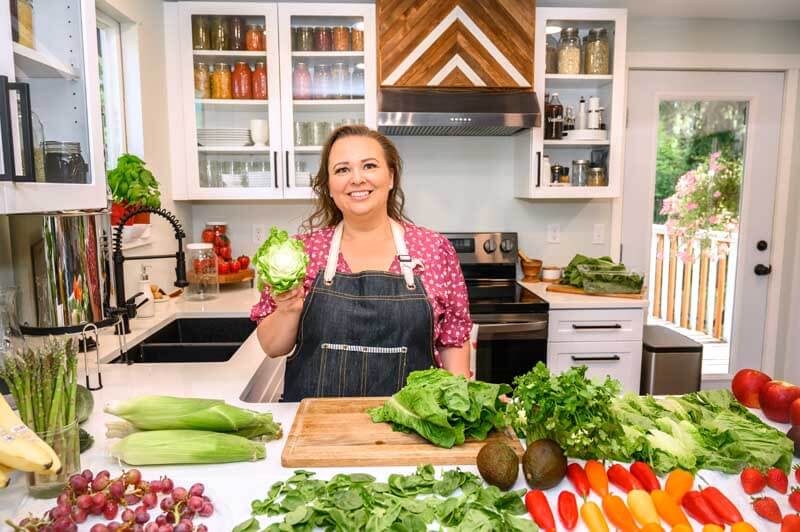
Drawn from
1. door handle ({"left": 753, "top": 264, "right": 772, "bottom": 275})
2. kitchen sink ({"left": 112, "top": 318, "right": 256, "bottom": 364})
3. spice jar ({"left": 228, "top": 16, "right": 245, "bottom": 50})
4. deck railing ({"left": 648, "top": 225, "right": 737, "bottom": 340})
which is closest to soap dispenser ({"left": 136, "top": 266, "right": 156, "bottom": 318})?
kitchen sink ({"left": 112, "top": 318, "right": 256, "bottom": 364})

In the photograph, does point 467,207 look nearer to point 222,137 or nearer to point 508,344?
point 508,344

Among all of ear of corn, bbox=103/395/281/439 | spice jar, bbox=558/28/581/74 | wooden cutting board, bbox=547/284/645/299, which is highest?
spice jar, bbox=558/28/581/74

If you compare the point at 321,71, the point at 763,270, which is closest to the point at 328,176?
the point at 321,71

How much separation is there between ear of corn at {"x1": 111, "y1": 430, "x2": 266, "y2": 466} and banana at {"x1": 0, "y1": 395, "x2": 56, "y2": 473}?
0.17m

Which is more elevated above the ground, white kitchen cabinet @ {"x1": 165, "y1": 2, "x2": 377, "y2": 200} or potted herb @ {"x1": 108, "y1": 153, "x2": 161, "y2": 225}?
white kitchen cabinet @ {"x1": 165, "y1": 2, "x2": 377, "y2": 200}

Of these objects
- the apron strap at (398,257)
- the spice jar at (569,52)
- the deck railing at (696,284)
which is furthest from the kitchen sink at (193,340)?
the deck railing at (696,284)

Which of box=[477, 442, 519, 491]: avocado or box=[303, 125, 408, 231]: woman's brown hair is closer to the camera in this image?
box=[477, 442, 519, 491]: avocado

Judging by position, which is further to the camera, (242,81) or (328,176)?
(242,81)

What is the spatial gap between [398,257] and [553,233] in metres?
2.14

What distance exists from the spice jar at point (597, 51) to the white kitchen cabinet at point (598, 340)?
1351mm

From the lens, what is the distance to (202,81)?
3.14 m

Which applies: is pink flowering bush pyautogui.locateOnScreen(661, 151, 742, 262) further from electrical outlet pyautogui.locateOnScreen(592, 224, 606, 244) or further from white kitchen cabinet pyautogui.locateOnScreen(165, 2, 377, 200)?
white kitchen cabinet pyautogui.locateOnScreen(165, 2, 377, 200)

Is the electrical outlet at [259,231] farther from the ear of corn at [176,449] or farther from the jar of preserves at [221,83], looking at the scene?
the ear of corn at [176,449]

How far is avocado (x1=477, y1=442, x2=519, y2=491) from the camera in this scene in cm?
104
